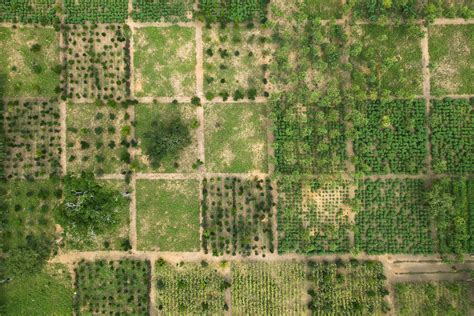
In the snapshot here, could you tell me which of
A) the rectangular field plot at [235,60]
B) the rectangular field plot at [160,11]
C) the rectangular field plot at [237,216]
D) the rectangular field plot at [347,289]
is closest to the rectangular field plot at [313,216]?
the rectangular field plot at [237,216]

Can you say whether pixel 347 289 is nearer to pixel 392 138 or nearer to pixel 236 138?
pixel 392 138

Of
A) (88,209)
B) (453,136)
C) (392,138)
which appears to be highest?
(453,136)

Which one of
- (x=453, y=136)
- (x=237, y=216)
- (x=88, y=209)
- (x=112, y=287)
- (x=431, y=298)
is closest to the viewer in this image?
(x=88, y=209)

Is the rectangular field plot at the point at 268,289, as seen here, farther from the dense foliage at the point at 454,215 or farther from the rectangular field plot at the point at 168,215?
the dense foliage at the point at 454,215

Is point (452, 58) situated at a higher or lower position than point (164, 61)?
lower

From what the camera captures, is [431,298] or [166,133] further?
[166,133]

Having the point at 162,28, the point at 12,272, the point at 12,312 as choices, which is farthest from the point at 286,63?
the point at 12,312

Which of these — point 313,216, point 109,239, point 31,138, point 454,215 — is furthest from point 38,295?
point 454,215

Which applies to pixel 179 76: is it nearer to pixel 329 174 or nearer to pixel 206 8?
pixel 206 8
